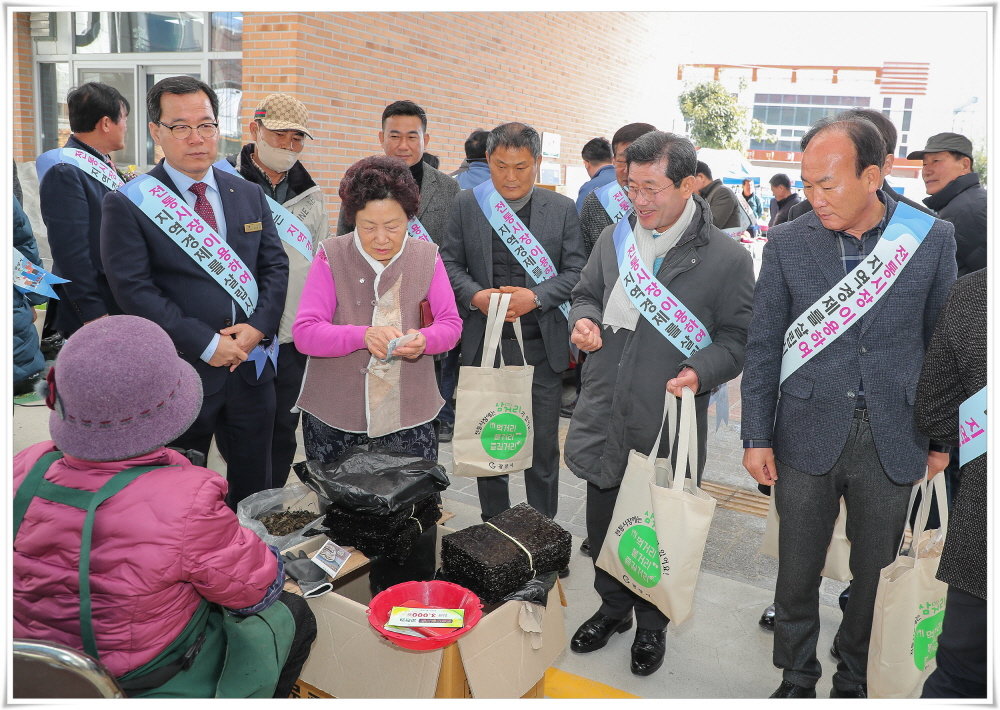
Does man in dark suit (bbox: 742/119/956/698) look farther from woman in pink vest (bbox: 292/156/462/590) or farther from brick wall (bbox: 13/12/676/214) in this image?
brick wall (bbox: 13/12/676/214)

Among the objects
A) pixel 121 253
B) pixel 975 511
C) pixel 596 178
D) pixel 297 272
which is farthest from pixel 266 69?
pixel 975 511

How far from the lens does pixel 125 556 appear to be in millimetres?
1444

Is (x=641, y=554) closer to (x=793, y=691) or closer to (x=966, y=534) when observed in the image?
(x=793, y=691)

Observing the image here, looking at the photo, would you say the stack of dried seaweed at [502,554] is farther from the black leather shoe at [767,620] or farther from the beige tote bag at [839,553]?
the black leather shoe at [767,620]

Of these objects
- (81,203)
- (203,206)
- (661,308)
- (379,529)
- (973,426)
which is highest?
(81,203)

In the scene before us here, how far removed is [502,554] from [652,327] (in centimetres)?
91

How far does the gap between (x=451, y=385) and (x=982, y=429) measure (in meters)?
3.31

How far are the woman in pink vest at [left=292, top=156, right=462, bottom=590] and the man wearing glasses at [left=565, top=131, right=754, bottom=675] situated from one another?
1.81 feet

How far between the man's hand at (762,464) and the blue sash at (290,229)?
2167mm

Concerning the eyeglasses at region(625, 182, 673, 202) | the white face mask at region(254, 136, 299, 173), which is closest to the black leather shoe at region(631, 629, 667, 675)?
the eyeglasses at region(625, 182, 673, 202)

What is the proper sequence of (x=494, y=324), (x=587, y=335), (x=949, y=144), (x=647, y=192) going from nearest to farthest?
(x=647, y=192), (x=587, y=335), (x=494, y=324), (x=949, y=144)

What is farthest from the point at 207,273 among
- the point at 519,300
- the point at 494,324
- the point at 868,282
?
the point at 868,282

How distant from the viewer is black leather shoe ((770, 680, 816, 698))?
233 centimetres
